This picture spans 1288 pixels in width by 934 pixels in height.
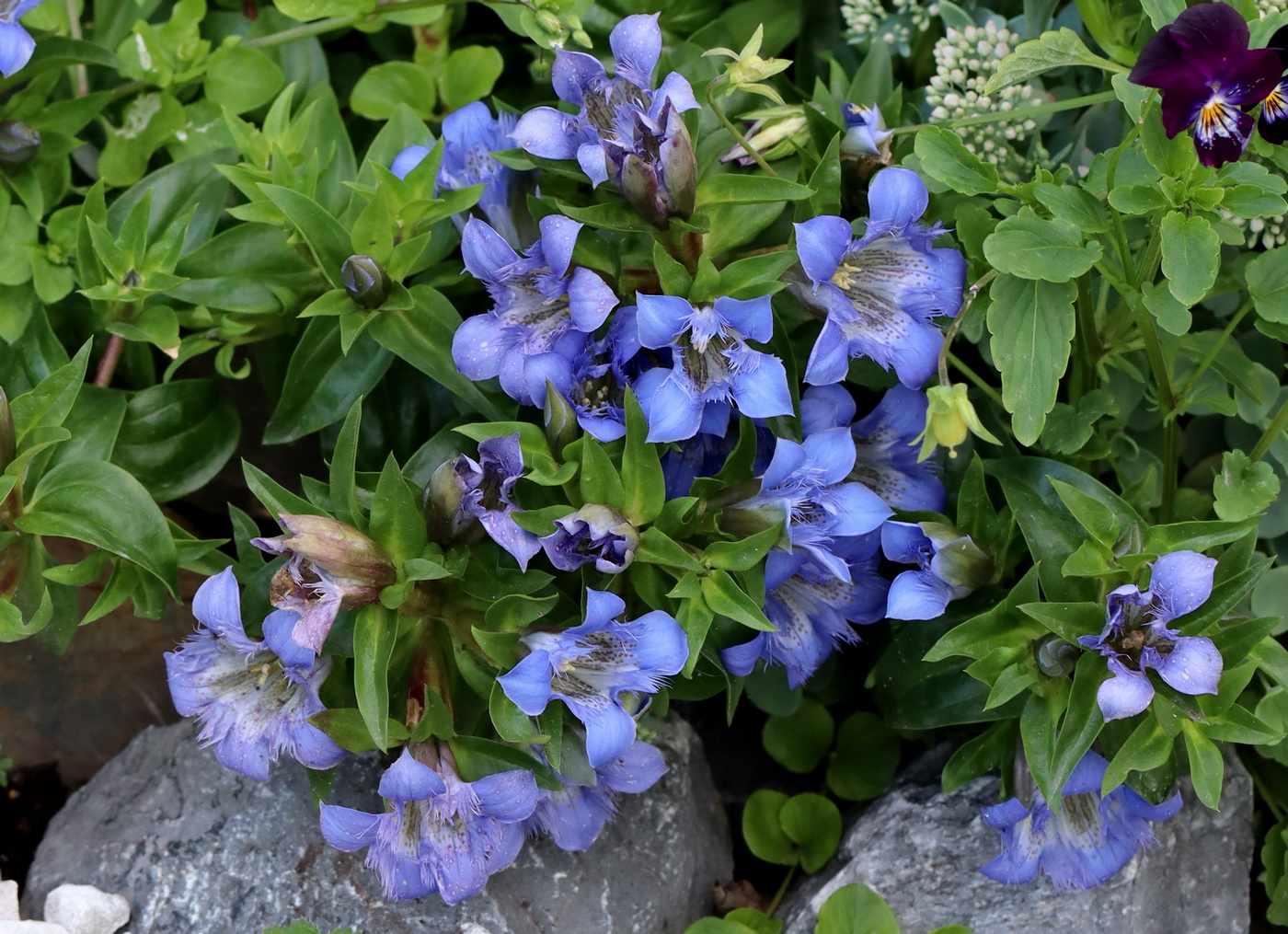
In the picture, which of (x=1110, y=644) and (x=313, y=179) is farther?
(x=313, y=179)

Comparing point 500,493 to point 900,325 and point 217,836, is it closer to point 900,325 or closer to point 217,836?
point 900,325

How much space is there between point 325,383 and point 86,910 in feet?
2.88

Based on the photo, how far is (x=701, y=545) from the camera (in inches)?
61.3

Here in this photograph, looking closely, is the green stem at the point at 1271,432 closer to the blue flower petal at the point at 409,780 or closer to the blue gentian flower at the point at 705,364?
the blue gentian flower at the point at 705,364

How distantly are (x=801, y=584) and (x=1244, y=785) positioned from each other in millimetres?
841

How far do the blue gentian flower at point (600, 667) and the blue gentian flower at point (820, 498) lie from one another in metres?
0.21

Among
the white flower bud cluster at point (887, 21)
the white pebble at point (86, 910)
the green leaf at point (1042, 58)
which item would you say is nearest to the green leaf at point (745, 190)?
the green leaf at point (1042, 58)

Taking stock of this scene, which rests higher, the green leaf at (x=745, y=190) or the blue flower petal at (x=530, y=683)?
the green leaf at (x=745, y=190)

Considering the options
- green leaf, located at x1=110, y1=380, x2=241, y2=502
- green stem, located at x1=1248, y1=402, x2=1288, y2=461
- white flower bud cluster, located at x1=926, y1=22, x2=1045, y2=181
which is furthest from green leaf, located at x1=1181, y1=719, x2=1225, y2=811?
green leaf, located at x1=110, y1=380, x2=241, y2=502

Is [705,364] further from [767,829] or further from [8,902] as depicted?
[8,902]

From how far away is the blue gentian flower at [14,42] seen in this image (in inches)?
60.2

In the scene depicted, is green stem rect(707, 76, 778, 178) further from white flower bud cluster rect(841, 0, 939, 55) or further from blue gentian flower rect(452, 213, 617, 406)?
white flower bud cluster rect(841, 0, 939, 55)

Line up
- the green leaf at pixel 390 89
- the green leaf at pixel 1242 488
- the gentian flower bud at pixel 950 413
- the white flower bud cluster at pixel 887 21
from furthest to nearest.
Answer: the green leaf at pixel 390 89, the white flower bud cluster at pixel 887 21, the green leaf at pixel 1242 488, the gentian flower bud at pixel 950 413

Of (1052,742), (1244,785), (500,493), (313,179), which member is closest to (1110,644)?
(1052,742)
